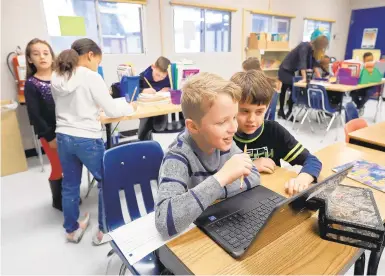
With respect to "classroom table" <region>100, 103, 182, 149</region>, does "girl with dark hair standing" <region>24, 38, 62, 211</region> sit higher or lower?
higher

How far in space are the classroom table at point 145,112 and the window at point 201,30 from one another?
91.3 inches

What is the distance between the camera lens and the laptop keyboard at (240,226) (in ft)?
2.24

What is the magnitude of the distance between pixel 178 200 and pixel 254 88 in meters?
0.64

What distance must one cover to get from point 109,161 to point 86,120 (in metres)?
0.57

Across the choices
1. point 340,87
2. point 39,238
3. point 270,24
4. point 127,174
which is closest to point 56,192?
point 39,238

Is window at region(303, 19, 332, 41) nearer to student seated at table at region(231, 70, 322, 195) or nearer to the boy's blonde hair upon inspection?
student seated at table at region(231, 70, 322, 195)

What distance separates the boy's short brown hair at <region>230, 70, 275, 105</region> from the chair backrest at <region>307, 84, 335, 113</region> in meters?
2.89

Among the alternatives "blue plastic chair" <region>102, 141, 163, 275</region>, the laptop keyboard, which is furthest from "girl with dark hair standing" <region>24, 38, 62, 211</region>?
the laptop keyboard

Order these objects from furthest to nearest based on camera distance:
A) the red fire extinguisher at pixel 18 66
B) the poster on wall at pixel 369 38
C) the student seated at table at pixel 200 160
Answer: the poster on wall at pixel 369 38
the red fire extinguisher at pixel 18 66
the student seated at table at pixel 200 160

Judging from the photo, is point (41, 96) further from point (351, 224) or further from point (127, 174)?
point (351, 224)

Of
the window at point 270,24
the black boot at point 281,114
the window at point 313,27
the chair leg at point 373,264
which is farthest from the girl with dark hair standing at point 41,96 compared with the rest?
the window at point 313,27

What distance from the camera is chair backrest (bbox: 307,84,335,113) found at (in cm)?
366

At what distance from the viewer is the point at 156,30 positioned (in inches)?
160

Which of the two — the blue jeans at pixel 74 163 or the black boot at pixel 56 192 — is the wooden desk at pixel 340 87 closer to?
the blue jeans at pixel 74 163
